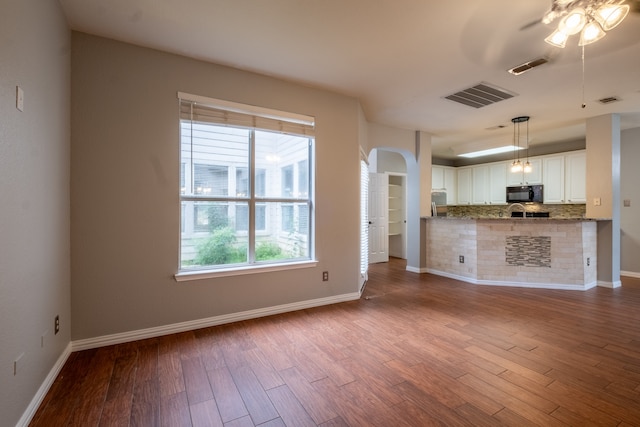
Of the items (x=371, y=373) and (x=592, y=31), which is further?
(x=371, y=373)

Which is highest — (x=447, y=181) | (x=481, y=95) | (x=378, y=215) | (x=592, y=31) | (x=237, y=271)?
(x=481, y=95)

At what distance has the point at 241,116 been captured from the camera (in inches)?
120

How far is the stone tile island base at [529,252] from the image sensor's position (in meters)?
4.24

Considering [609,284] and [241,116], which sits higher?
[241,116]

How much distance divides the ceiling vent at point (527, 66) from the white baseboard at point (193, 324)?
316cm

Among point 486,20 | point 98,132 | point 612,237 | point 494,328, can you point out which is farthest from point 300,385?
point 612,237

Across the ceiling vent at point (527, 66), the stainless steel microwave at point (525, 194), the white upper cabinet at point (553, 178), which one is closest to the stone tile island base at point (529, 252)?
the white upper cabinet at point (553, 178)

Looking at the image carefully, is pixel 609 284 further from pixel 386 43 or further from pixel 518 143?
pixel 386 43

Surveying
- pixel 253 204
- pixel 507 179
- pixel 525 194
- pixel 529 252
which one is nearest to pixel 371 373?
pixel 253 204

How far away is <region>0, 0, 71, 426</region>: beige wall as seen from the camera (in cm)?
144

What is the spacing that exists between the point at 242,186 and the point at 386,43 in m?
A: 1.99

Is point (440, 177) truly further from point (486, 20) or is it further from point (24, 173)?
point (24, 173)

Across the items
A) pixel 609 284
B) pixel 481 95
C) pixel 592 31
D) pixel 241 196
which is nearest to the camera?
pixel 592 31

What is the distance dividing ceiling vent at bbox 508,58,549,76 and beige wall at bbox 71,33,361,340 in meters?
2.53
